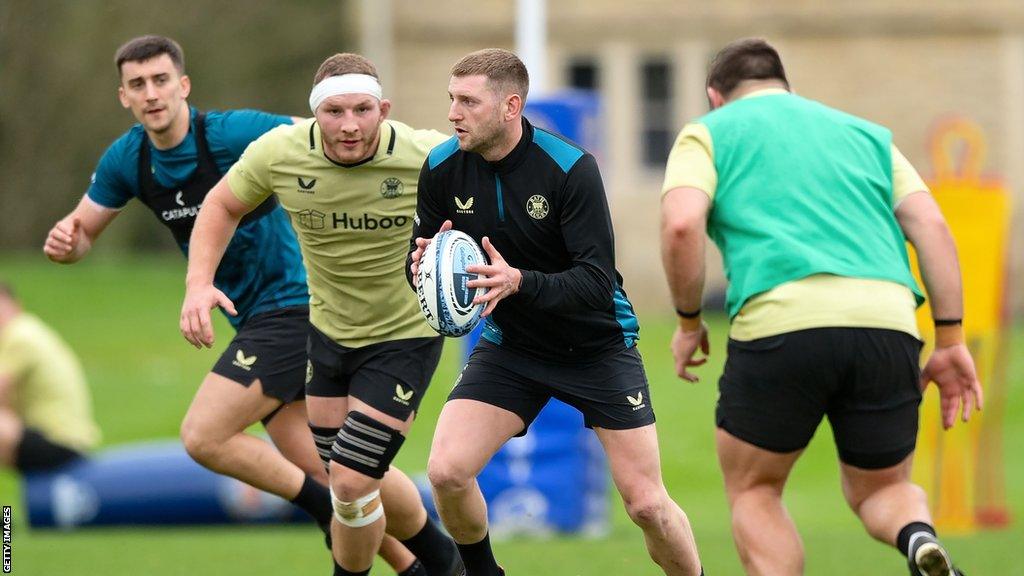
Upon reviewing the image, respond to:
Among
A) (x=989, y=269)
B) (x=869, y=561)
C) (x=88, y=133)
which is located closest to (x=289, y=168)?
(x=869, y=561)

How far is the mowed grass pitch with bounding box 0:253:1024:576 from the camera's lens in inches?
377

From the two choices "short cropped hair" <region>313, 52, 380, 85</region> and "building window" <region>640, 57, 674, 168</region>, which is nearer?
"short cropped hair" <region>313, 52, 380, 85</region>

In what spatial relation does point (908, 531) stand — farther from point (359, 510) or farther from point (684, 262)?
point (359, 510)

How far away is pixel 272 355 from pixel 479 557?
1461mm

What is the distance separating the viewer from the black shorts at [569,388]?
591 centimetres

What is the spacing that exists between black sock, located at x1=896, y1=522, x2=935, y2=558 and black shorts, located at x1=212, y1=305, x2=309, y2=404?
9.16 feet

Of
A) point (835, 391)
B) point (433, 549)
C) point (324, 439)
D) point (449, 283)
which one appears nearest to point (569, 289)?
point (449, 283)

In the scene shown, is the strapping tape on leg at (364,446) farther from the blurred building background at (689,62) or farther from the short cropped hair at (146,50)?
the blurred building background at (689,62)

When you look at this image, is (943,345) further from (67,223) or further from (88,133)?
(88,133)

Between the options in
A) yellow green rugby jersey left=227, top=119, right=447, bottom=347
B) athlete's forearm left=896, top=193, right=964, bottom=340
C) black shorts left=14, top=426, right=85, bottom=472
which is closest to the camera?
athlete's forearm left=896, top=193, right=964, bottom=340

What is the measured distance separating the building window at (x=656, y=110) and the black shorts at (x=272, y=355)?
1986 centimetres

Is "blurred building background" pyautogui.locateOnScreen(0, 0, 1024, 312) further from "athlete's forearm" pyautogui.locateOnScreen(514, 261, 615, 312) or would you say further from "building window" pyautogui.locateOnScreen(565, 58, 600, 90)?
"athlete's forearm" pyautogui.locateOnScreen(514, 261, 615, 312)

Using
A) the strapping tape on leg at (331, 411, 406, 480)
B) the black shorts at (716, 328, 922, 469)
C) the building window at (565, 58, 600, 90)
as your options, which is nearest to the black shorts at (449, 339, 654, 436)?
the black shorts at (716, 328, 922, 469)

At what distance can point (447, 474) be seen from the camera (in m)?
5.78
